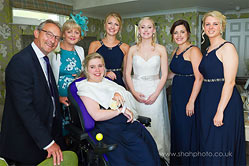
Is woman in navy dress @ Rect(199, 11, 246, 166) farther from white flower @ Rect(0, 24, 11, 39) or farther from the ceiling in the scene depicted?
white flower @ Rect(0, 24, 11, 39)

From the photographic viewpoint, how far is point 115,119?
79.4 inches

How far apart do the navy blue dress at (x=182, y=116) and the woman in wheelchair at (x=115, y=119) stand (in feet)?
2.05

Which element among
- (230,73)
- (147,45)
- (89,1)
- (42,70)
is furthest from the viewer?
(89,1)

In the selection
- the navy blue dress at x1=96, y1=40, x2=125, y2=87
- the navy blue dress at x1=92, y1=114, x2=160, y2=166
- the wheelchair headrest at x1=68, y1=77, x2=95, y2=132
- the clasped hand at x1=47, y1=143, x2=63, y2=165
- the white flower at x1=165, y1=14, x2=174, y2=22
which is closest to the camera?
the clasped hand at x1=47, y1=143, x2=63, y2=165

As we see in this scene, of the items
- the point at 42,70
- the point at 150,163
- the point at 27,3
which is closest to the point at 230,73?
the point at 150,163

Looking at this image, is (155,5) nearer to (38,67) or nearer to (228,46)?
(228,46)

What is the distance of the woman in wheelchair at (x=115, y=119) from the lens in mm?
1811

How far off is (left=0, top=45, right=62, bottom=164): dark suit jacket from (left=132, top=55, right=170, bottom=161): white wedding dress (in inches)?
49.3

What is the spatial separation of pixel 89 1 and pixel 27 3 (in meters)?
1.68

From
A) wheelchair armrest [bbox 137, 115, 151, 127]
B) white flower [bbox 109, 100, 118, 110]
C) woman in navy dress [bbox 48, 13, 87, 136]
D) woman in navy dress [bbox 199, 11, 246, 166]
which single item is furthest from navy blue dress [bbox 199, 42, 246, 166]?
woman in navy dress [bbox 48, 13, 87, 136]

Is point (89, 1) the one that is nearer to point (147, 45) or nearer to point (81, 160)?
point (147, 45)

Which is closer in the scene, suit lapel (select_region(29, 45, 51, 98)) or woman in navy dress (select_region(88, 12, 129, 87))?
suit lapel (select_region(29, 45, 51, 98))

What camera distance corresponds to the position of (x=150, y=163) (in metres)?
1.79

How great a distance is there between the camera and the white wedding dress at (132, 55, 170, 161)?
2.67m
